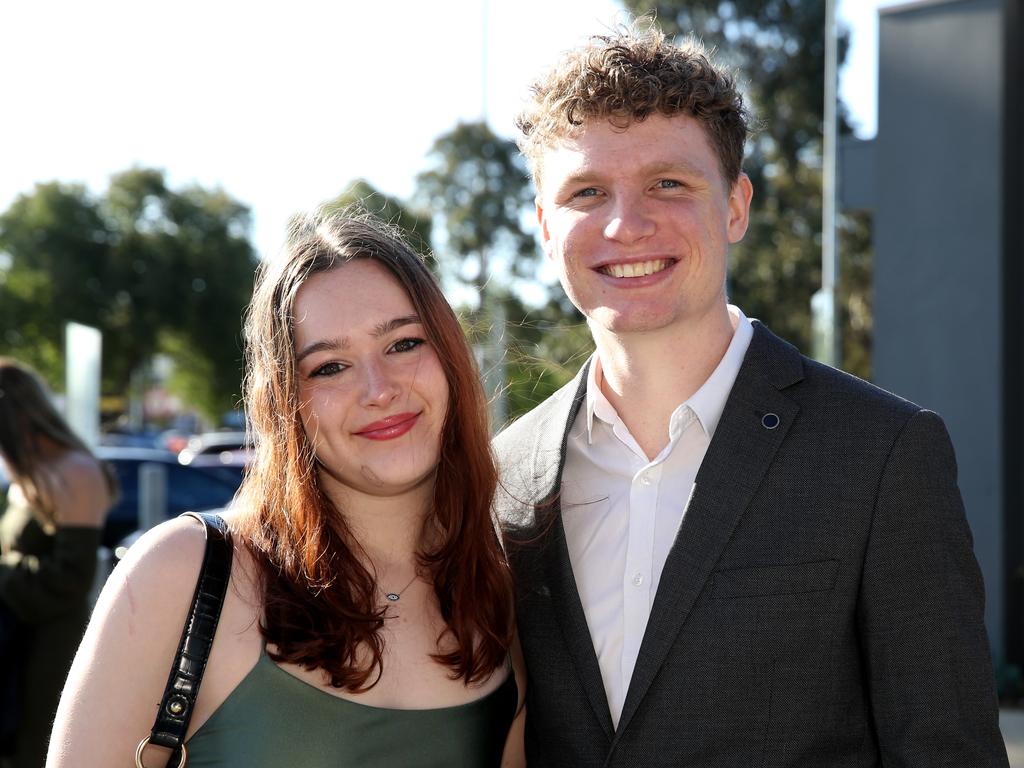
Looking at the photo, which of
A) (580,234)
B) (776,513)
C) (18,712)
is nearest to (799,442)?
(776,513)

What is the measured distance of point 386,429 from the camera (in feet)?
8.65

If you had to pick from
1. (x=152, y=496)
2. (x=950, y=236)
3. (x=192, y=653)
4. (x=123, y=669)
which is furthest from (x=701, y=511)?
(x=152, y=496)

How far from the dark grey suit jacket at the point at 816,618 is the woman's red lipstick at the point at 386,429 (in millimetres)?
586

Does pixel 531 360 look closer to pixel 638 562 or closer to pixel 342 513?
pixel 342 513

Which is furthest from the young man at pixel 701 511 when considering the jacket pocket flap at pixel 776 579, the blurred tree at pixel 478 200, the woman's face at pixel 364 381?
the blurred tree at pixel 478 200

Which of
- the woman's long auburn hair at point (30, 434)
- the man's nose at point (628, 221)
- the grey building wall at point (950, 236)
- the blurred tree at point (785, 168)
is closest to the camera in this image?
the man's nose at point (628, 221)

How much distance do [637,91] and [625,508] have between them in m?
0.93

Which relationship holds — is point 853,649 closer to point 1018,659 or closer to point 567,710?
point 567,710

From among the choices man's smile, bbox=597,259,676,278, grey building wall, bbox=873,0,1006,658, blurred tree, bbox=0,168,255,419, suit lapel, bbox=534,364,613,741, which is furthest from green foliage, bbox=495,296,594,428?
blurred tree, bbox=0,168,255,419

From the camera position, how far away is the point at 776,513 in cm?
241

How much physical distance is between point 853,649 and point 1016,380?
565cm

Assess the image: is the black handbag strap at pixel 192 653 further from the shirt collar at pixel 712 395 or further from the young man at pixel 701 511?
the shirt collar at pixel 712 395

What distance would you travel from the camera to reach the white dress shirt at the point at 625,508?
97.9 inches

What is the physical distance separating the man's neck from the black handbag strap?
3.18 feet
